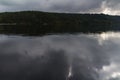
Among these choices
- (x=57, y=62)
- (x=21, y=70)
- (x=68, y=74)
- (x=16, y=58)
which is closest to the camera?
(x=68, y=74)

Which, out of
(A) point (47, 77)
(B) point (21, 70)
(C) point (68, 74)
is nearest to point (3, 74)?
(B) point (21, 70)

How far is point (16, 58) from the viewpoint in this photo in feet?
127

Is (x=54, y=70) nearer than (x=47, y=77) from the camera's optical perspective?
No

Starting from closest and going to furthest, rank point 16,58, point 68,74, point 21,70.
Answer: point 68,74
point 21,70
point 16,58

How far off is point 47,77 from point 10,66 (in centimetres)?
780

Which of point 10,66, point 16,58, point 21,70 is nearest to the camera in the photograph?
point 21,70

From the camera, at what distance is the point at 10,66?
108 ft

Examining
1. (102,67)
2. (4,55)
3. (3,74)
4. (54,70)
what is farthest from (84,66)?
(4,55)

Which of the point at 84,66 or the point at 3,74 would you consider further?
the point at 84,66

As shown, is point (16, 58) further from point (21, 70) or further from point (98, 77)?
point (98, 77)

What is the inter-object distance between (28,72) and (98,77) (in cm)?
779

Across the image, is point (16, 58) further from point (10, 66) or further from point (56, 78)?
point (56, 78)

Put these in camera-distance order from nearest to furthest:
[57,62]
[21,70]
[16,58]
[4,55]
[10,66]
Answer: [21,70], [10,66], [57,62], [16,58], [4,55]

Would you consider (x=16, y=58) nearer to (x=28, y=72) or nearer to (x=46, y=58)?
(x=46, y=58)
